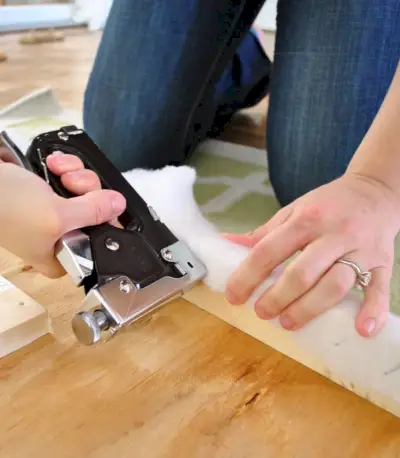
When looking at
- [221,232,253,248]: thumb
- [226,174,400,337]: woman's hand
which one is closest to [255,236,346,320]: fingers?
[226,174,400,337]: woman's hand

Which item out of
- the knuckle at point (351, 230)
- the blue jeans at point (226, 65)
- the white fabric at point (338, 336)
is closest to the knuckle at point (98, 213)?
the white fabric at point (338, 336)

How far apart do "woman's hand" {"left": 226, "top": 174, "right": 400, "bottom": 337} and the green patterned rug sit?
213mm

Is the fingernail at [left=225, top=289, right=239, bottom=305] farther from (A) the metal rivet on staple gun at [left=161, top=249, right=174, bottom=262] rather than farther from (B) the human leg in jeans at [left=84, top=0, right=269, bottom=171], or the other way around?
(B) the human leg in jeans at [left=84, top=0, right=269, bottom=171]

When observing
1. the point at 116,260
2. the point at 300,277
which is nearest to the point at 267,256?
the point at 300,277

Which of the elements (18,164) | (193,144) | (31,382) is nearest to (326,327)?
(31,382)

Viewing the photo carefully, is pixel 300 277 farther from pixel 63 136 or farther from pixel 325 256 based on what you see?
pixel 63 136

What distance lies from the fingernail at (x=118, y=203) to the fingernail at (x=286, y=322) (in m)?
0.20

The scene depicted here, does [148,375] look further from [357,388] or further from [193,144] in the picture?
[193,144]

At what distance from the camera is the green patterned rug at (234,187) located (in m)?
0.88

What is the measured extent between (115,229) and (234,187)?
1.49 feet

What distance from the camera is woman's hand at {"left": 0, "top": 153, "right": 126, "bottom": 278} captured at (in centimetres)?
54

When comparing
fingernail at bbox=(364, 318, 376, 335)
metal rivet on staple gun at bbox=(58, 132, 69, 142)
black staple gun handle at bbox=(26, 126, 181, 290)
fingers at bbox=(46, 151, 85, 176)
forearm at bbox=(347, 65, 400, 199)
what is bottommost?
fingernail at bbox=(364, 318, 376, 335)

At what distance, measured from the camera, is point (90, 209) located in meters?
0.56

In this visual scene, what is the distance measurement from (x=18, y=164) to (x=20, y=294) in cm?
15
